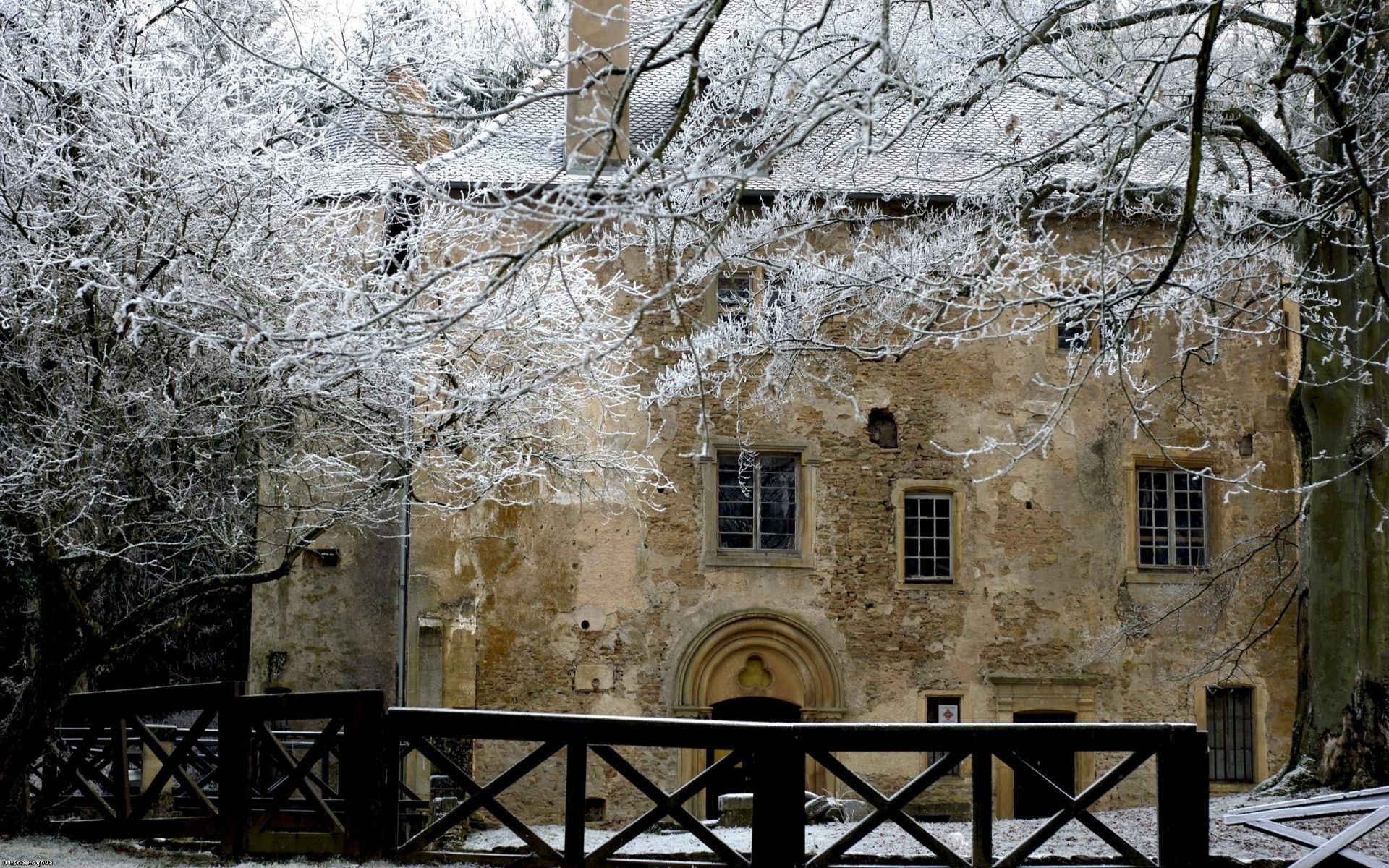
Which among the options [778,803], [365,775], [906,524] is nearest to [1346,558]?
[778,803]

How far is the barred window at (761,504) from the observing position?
1747cm

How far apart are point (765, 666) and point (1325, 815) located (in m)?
9.46

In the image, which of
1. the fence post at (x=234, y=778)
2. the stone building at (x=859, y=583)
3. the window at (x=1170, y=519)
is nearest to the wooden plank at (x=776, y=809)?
the fence post at (x=234, y=778)

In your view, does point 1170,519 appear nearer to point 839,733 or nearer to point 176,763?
point 839,733

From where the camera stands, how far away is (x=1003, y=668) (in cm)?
1723

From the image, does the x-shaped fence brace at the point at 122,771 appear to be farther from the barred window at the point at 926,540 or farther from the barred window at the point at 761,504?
the barred window at the point at 926,540

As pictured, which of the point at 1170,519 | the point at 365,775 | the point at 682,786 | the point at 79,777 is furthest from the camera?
the point at 1170,519

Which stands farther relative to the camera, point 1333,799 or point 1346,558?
point 1346,558

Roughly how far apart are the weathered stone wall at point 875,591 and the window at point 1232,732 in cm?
22

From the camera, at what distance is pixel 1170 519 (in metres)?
17.9

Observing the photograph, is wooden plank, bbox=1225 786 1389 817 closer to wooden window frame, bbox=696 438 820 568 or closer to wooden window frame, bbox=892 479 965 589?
wooden window frame, bbox=892 479 965 589

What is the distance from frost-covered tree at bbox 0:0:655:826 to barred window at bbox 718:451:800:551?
6515 millimetres

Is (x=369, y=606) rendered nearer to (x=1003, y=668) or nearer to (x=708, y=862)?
(x=1003, y=668)

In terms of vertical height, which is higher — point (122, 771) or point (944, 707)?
point (944, 707)
